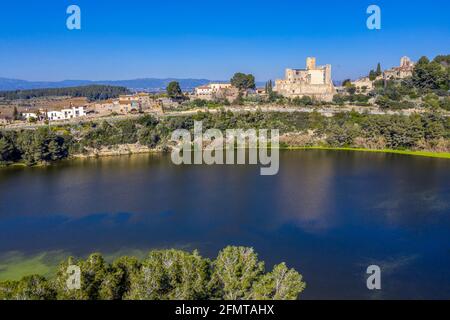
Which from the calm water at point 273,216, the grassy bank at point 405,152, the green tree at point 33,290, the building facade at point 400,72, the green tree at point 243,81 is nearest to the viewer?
the green tree at point 33,290

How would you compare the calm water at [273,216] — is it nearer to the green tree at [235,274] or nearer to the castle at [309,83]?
the green tree at [235,274]

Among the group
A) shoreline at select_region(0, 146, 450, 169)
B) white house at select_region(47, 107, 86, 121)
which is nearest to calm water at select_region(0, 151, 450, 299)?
shoreline at select_region(0, 146, 450, 169)

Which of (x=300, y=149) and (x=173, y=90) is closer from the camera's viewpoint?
(x=300, y=149)

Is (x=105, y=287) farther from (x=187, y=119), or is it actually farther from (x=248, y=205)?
(x=187, y=119)

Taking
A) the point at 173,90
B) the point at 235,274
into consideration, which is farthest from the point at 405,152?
the point at 173,90

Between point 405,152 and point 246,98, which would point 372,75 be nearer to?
point 246,98

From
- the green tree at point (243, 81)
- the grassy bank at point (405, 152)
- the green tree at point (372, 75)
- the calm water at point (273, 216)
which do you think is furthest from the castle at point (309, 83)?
the calm water at point (273, 216)

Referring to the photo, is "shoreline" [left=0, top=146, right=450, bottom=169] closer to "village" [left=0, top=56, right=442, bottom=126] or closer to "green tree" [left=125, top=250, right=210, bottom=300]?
"village" [left=0, top=56, right=442, bottom=126]
